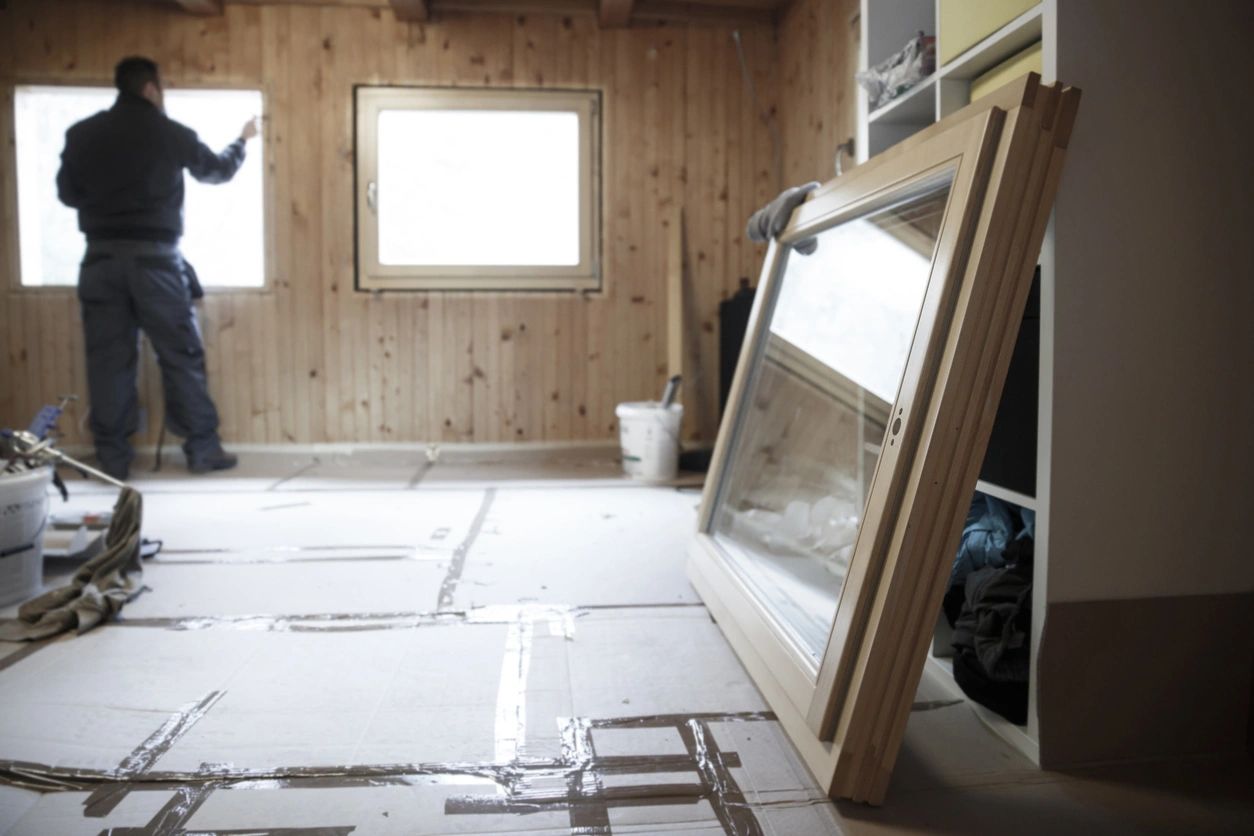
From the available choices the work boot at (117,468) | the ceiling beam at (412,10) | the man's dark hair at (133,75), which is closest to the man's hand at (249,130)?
the man's dark hair at (133,75)

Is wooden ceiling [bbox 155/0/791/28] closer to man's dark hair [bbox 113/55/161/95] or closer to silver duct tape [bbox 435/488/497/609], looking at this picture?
man's dark hair [bbox 113/55/161/95]

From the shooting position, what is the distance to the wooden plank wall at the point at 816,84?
3.44 metres

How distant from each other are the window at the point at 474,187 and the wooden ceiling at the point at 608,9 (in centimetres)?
38

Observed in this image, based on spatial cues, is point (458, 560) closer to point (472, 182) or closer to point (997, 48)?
point (997, 48)

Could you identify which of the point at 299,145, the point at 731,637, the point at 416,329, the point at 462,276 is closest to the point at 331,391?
the point at 416,329

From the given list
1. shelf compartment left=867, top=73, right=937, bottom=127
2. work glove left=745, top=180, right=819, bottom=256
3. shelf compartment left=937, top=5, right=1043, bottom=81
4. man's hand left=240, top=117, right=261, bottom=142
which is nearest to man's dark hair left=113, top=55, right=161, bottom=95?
man's hand left=240, top=117, right=261, bottom=142

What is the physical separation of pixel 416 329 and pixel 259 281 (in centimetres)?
82

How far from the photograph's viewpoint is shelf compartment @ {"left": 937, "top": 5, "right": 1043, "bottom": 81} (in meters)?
1.31

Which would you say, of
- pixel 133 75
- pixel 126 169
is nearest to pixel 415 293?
pixel 126 169

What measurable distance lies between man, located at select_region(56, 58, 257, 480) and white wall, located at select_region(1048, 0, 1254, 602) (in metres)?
3.72

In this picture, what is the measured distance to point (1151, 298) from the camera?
48.5 inches

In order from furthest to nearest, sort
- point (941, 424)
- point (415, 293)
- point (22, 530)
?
point (415, 293) < point (22, 530) < point (941, 424)

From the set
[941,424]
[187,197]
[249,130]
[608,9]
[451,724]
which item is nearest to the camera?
[941,424]

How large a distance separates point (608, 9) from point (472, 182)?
3.52 ft
